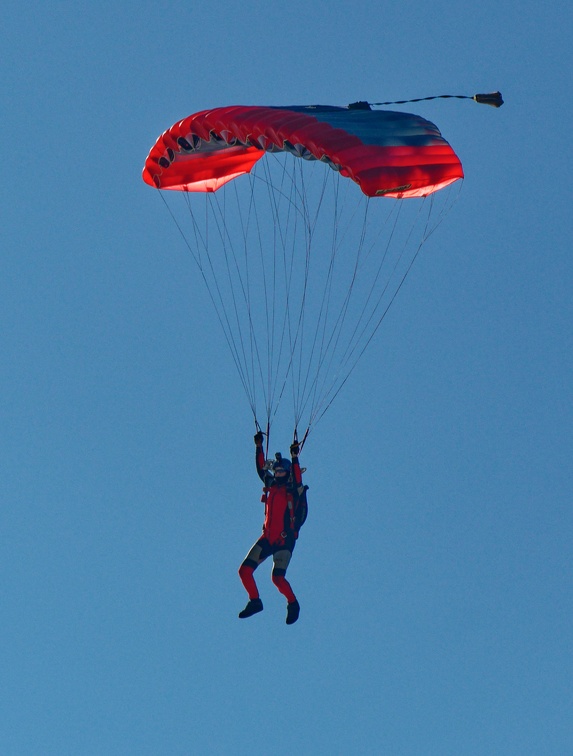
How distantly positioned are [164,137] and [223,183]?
2516 mm

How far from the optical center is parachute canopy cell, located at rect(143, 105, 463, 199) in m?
29.2

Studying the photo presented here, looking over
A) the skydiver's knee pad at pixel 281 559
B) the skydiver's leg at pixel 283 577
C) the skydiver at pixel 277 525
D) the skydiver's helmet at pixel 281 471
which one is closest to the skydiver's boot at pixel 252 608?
the skydiver at pixel 277 525

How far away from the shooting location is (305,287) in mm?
29953

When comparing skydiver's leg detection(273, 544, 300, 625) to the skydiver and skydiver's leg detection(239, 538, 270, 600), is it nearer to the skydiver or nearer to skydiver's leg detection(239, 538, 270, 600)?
the skydiver

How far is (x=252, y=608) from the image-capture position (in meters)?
30.2

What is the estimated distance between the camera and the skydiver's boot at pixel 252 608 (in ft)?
98.7

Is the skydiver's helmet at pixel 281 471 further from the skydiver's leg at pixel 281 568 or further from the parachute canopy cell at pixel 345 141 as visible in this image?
the parachute canopy cell at pixel 345 141

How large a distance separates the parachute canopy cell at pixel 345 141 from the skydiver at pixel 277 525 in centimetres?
444

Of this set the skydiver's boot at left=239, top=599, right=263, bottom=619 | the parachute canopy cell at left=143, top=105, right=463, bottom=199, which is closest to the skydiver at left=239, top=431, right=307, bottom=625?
the skydiver's boot at left=239, top=599, right=263, bottom=619

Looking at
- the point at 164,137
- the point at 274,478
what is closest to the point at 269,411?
the point at 274,478

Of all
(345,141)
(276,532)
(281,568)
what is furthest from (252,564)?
(345,141)

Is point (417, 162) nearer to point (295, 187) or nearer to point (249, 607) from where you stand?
point (295, 187)

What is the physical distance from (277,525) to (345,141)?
5.95 metres

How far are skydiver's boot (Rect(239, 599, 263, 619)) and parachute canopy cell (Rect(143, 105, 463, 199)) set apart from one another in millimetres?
6556
